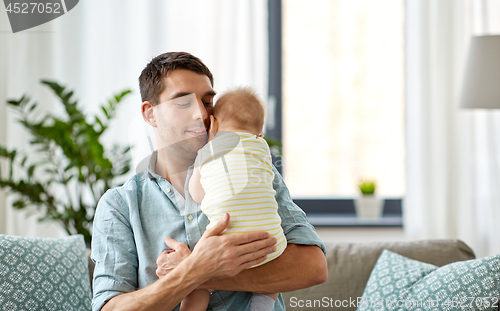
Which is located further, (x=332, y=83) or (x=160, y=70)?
(x=332, y=83)

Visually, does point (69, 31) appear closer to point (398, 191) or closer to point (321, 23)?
point (321, 23)

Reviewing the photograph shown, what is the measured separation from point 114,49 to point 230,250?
2098 millimetres

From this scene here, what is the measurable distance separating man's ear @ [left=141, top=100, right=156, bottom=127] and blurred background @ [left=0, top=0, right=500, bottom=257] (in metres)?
1.31

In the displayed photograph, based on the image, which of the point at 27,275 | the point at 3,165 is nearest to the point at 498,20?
the point at 27,275

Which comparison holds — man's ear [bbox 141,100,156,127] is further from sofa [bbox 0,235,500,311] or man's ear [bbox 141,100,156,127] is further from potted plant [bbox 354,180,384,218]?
potted plant [bbox 354,180,384,218]

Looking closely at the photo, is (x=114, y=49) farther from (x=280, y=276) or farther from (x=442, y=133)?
(x=280, y=276)

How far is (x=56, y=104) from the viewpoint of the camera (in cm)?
268

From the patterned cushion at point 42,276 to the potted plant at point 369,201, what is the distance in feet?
5.36

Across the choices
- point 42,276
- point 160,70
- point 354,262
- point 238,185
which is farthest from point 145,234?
point 354,262

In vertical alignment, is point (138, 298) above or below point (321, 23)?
below

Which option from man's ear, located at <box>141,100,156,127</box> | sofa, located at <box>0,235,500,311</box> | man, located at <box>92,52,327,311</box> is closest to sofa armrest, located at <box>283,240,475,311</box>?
sofa, located at <box>0,235,500,311</box>

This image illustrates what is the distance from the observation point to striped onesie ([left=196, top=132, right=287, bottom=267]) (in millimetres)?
944

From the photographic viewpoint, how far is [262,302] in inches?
41.1

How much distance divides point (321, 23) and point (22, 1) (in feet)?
5.90
